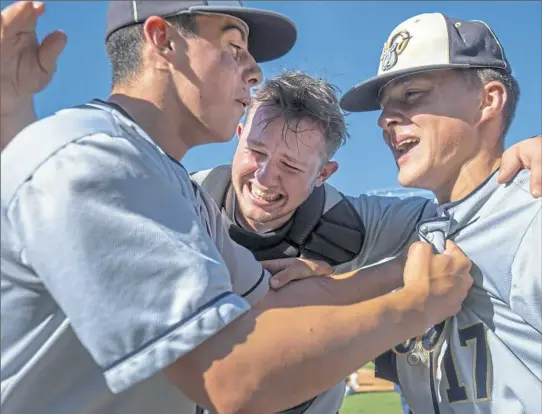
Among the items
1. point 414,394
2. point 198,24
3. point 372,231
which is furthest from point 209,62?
point 414,394

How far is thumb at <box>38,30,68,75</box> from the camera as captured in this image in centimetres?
186

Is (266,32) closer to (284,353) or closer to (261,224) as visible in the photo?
(261,224)

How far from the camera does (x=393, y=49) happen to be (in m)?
2.87

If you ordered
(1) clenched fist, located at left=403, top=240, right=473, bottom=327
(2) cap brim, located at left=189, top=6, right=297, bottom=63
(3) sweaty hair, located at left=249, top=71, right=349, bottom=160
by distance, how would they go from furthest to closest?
(3) sweaty hair, located at left=249, top=71, right=349, bottom=160 → (2) cap brim, located at left=189, top=6, right=297, bottom=63 → (1) clenched fist, located at left=403, top=240, right=473, bottom=327

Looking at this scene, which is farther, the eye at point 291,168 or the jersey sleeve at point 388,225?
the eye at point 291,168

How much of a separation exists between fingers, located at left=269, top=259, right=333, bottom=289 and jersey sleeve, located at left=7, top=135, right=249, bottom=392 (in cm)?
103

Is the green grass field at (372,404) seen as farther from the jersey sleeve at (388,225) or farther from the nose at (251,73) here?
the nose at (251,73)

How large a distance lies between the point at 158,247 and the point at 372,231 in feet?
6.38

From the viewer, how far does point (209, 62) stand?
208 cm

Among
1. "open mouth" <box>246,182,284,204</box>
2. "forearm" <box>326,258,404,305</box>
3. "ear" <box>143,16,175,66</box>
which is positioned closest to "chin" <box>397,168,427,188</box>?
"forearm" <box>326,258,404,305</box>

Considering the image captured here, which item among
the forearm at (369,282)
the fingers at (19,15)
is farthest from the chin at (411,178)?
the fingers at (19,15)

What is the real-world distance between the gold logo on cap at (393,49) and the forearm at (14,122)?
1701mm

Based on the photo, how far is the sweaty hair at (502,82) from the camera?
110 inches

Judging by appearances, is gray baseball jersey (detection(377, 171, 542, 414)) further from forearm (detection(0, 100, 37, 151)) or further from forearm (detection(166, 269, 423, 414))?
forearm (detection(0, 100, 37, 151))
